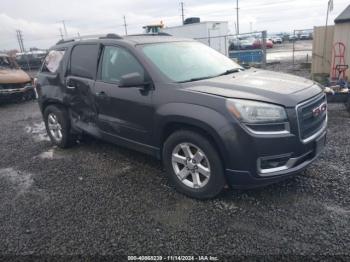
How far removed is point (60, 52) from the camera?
16.9ft

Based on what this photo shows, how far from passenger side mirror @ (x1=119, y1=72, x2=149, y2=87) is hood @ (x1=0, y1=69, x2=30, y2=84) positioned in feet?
29.3

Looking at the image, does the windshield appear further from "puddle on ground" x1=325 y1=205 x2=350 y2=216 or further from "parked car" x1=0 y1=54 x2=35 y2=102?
"parked car" x1=0 y1=54 x2=35 y2=102

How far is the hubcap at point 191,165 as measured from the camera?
10.9 ft

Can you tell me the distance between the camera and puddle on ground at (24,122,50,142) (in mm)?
6497

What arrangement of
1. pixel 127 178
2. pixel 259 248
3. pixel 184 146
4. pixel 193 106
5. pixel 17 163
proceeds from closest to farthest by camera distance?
pixel 259 248 → pixel 193 106 → pixel 184 146 → pixel 127 178 → pixel 17 163

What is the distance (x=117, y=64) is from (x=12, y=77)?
336 inches

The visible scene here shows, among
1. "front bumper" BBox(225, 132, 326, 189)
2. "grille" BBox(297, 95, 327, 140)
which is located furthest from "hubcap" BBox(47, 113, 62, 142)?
"grille" BBox(297, 95, 327, 140)

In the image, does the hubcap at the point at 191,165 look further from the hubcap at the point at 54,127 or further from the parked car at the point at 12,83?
the parked car at the point at 12,83

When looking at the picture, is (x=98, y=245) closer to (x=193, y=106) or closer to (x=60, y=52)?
(x=193, y=106)

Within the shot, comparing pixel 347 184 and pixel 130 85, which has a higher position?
pixel 130 85

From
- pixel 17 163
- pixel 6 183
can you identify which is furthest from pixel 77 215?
pixel 17 163

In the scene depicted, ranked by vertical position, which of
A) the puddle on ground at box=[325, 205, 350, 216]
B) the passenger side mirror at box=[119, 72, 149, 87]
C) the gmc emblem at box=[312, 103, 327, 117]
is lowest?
the puddle on ground at box=[325, 205, 350, 216]

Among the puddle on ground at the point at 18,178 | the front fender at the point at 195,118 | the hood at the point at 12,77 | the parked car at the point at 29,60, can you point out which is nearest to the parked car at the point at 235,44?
the parked car at the point at 29,60

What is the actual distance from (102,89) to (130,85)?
851 millimetres
